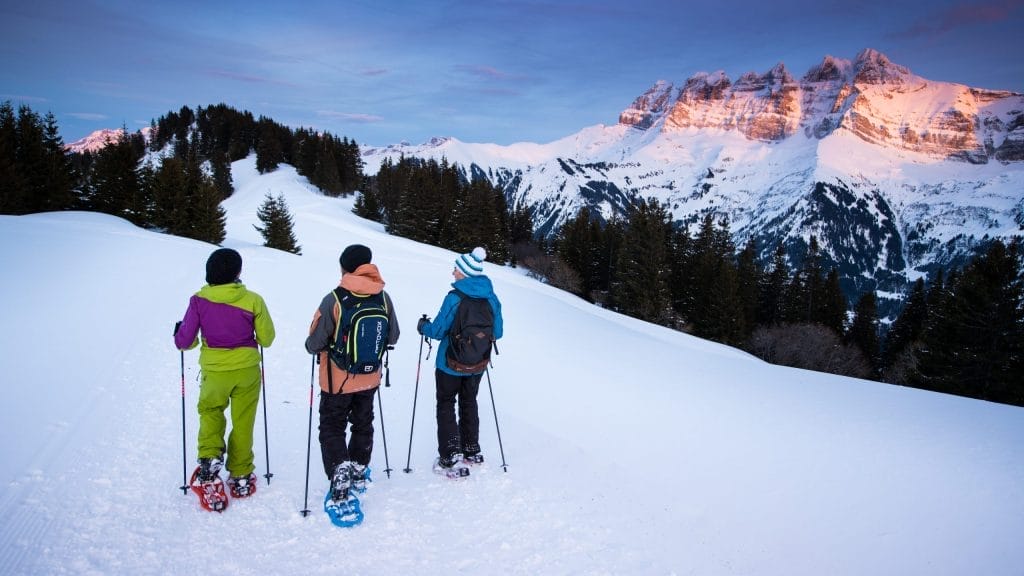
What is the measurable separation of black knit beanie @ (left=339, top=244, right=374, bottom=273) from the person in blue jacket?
0.95 metres

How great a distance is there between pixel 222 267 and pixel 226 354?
2.70 feet

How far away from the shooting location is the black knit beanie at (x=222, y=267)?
4496 mm

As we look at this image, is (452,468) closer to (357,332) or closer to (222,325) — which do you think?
(357,332)

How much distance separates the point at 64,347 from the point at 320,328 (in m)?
6.47

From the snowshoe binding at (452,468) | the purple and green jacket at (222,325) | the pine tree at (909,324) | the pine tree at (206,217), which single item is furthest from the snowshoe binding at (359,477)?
the pine tree at (909,324)

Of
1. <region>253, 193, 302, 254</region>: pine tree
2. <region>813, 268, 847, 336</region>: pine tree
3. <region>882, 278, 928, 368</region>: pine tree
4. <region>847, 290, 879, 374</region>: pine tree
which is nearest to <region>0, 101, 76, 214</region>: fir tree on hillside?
<region>253, 193, 302, 254</region>: pine tree

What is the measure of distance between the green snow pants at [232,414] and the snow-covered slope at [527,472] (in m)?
0.44

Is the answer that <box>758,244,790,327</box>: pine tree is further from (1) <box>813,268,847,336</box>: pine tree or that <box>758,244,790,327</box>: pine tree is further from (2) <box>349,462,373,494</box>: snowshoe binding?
(2) <box>349,462,373,494</box>: snowshoe binding

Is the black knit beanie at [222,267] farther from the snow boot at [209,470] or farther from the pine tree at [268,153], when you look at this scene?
the pine tree at [268,153]

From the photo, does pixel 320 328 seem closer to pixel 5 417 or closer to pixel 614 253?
pixel 5 417

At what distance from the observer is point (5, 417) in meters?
5.59

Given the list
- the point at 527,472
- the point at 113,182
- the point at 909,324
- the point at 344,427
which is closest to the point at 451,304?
the point at 344,427

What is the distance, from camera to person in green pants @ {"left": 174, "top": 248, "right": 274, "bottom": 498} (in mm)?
4535

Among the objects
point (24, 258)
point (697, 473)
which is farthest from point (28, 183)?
point (697, 473)
